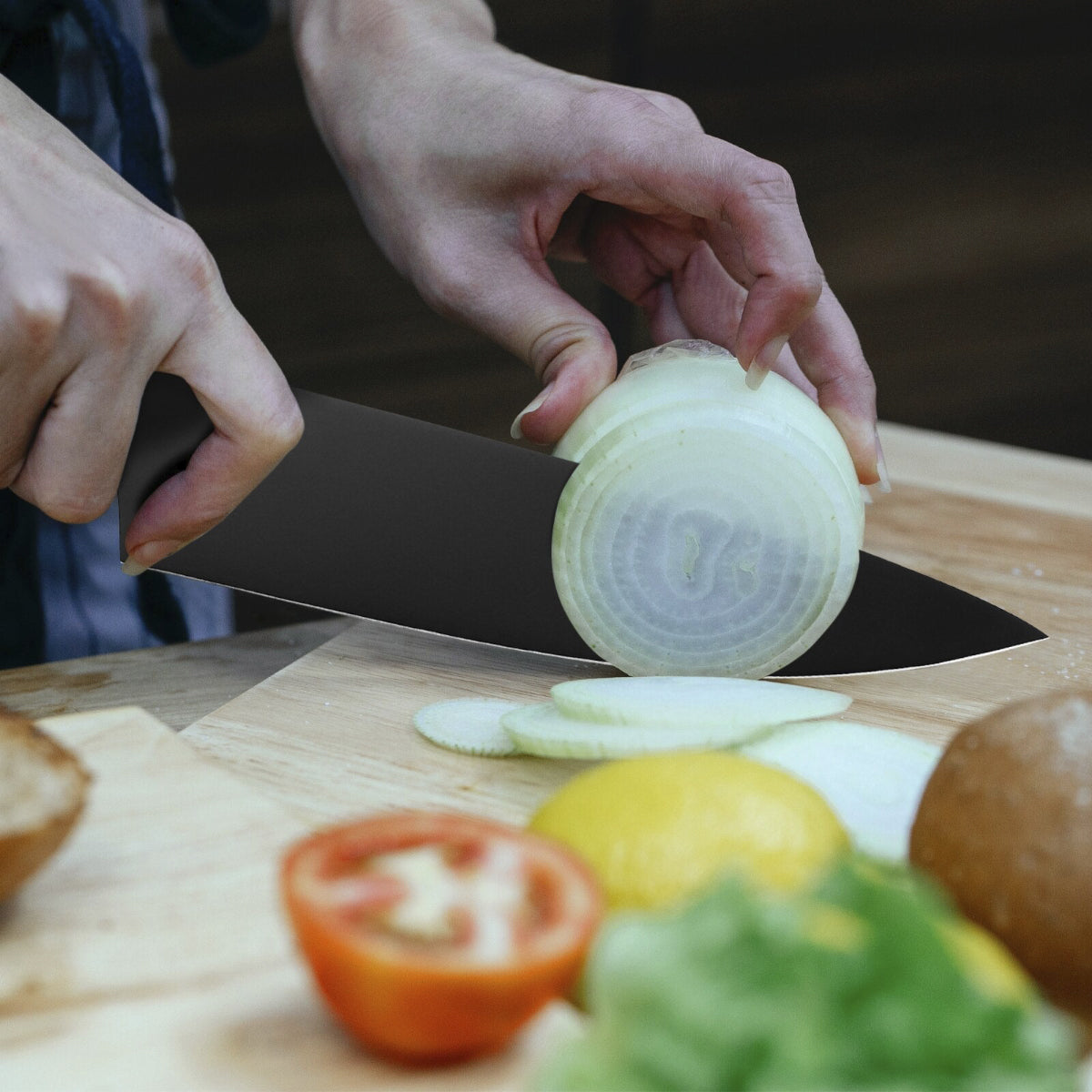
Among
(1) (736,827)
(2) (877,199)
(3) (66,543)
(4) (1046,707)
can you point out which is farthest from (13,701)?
(2) (877,199)

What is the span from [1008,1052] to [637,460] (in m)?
0.74

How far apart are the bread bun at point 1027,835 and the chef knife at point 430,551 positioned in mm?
511

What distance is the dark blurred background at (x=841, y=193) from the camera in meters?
3.23

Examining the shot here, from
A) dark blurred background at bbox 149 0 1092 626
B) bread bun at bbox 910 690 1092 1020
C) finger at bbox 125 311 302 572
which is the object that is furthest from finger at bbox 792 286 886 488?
dark blurred background at bbox 149 0 1092 626

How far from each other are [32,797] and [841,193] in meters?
3.53

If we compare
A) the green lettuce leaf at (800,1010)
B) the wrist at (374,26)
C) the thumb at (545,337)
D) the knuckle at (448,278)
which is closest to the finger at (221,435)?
the thumb at (545,337)

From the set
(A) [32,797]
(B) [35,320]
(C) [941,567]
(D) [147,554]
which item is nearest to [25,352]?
(B) [35,320]

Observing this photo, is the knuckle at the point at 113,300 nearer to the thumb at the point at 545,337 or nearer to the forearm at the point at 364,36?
the thumb at the point at 545,337

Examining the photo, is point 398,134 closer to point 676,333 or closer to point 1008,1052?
point 676,333

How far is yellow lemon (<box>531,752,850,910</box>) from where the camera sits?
2.27 feet

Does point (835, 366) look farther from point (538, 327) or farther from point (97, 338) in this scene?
point (97, 338)

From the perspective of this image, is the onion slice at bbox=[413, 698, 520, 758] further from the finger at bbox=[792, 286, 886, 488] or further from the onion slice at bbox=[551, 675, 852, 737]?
the finger at bbox=[792, 286, 886, 488]

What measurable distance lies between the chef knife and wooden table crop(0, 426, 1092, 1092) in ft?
0.09

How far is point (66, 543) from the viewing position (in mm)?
1533
